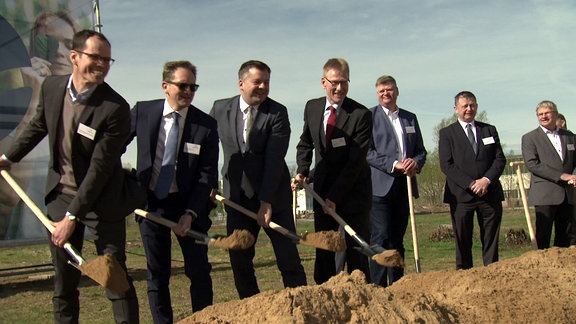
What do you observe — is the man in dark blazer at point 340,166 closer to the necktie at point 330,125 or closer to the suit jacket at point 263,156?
the necktie at point 330,125

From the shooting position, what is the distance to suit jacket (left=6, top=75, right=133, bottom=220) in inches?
160

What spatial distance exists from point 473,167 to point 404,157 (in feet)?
2.65

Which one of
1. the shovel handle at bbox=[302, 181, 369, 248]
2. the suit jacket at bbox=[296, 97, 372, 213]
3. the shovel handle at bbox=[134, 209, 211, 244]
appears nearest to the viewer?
the shovel handle at bbox=[134, 209, 211, 244]

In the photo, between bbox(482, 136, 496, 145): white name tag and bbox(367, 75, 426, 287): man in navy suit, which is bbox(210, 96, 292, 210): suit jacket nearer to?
bbox(367, 75, 426, 287): man in navy suit

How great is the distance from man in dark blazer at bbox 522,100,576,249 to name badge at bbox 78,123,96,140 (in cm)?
579

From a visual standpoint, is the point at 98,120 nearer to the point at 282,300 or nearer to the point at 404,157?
the point at 282,300

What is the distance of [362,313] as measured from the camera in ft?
11.7

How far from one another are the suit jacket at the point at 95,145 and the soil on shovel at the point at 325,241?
1593 mm

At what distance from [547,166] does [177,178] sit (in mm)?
5041

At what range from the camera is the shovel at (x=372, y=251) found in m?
5.20

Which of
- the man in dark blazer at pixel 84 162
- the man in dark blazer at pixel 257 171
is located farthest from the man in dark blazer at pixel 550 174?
the man in dark blazer at pixel 84 162

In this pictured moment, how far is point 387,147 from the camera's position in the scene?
7.03 meters

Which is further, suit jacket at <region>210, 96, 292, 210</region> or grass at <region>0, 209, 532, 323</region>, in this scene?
grass at <region>0, 209, 532, 323</region>

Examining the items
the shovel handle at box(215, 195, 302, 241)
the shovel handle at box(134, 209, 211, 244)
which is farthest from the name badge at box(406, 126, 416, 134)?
the shovel handle at box(134, 209, 211, 244)
